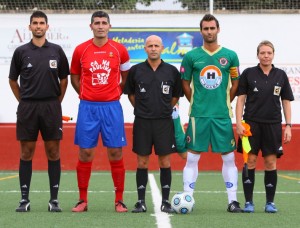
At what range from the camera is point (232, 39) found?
929 inches

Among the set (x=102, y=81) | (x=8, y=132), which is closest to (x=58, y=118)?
(x=102, y=81)

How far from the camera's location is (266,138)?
9.50 meters

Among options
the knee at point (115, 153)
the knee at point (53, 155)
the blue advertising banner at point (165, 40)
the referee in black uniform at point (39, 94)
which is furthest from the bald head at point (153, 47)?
the blue advertising banner at point (165, 40)

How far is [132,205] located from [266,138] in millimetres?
1729

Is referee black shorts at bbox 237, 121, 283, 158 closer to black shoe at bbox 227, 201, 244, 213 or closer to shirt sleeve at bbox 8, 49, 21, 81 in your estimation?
black shoe at bbox 227, 201, 244, 213

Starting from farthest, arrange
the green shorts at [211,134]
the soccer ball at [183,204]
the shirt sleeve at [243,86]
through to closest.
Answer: the shirt sleeve at [243,86] → the green shorts at [211,134] → the soccer ball at [183,204]

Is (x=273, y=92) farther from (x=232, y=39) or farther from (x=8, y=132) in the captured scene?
(x=232, y=39)

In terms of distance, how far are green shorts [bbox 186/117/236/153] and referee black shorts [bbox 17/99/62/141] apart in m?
1.43

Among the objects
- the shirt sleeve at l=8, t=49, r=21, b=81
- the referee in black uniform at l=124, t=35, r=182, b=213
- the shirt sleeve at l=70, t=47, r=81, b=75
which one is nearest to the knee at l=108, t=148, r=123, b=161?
the referee in black uniform at l=124, t=35, r=182, b=213

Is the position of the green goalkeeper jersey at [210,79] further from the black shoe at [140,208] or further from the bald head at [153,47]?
the black shoe at [140,208]

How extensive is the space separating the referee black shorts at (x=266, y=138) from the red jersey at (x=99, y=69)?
4.88 feet

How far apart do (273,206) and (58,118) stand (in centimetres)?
243

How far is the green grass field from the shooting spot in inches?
328

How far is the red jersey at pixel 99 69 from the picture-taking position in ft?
30.6
